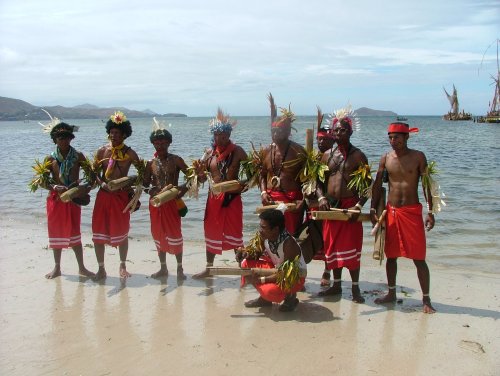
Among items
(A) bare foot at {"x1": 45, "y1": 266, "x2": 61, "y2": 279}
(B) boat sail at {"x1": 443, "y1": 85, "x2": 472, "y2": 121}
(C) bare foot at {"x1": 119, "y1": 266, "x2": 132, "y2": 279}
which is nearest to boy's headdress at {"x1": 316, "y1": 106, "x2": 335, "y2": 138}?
(C) bare foot at {"x1": 119, "y1": 266, "x2": 132, "y2": 279}

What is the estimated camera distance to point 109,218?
257 inches

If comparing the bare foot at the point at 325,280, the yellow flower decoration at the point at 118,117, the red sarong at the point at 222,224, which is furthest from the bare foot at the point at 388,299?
the yellow flower decoration at the point at 118,117

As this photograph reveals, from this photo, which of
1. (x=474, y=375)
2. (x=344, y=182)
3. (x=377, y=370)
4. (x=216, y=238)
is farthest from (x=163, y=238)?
(x=474, y=375)

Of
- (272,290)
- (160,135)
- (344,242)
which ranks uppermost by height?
(160,135)

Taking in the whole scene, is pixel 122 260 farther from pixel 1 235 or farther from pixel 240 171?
pixel 1 235

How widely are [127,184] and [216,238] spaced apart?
1.33m

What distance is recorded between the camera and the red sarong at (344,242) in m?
5.68

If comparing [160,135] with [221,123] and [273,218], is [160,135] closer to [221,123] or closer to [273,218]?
[221,123]

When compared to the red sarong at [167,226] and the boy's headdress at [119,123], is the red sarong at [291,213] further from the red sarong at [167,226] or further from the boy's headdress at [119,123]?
the boy's headdress at [119,123]

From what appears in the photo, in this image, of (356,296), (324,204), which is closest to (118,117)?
(324,204)

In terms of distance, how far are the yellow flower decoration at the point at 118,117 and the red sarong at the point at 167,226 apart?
1.16 meters

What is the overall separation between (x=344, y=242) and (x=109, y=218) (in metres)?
3.02

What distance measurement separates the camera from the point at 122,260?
268 inches

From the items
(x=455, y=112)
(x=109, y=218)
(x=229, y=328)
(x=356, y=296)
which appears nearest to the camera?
(x=229, y=328)
